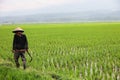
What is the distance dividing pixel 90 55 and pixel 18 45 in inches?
200

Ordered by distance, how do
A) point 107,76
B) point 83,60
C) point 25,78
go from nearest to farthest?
1. point 25,78
2. point 107,76
3. point 83,60

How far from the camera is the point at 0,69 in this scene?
29.0ft

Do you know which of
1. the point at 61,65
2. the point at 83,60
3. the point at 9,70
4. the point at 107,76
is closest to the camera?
the point at 9,70

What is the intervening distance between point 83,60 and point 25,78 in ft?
15.7

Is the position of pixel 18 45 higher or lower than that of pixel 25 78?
higher

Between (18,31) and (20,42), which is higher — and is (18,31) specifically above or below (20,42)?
above

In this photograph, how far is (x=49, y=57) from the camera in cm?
1327

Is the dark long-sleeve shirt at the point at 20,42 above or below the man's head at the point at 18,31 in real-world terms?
below

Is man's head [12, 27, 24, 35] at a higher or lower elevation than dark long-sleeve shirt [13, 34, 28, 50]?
higher

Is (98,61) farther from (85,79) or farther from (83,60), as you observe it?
(85,79)

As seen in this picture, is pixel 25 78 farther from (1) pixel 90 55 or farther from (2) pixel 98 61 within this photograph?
(1) pixel 90 55

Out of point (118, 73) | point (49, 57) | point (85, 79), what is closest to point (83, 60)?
point (49, 57)

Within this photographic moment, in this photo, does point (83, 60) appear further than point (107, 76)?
Yes

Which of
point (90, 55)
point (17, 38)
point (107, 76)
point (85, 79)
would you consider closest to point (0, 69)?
point (17, 38)
